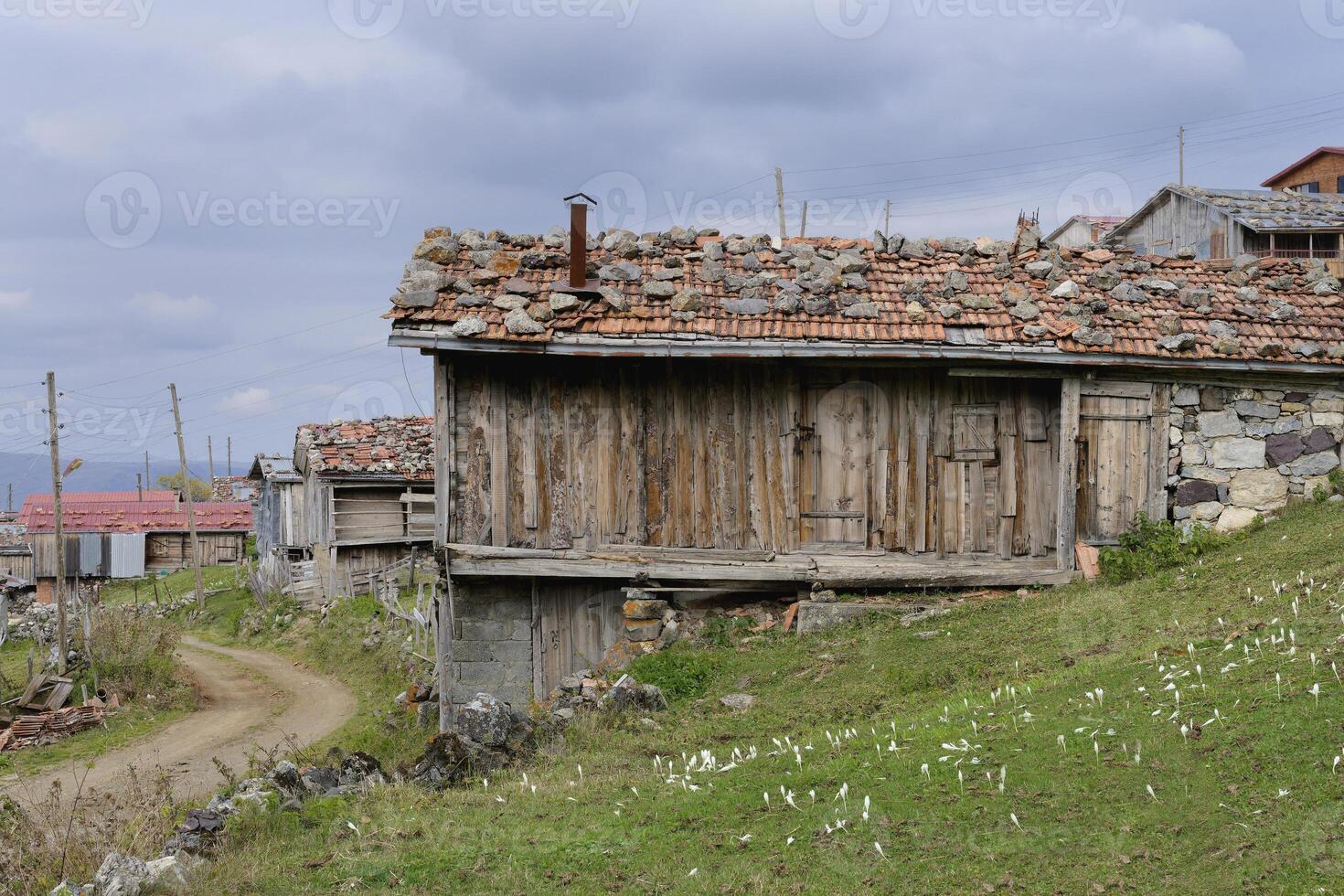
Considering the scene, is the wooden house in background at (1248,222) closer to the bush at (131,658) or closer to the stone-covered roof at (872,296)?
the stone-covered roof at (872,296)

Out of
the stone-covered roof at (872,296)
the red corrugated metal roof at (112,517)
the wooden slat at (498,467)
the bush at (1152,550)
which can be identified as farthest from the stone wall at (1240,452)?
the red corrugated metal roof at (112,517)

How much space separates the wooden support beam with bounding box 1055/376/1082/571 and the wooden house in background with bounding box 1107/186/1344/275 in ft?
54.7

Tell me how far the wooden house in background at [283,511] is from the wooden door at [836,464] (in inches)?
934

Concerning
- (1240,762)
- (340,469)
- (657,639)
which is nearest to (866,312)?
(657,639)

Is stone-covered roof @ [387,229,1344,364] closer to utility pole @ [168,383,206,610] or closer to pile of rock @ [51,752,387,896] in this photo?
pile of rock @ [51,752,387,896]

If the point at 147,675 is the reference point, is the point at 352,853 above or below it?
above

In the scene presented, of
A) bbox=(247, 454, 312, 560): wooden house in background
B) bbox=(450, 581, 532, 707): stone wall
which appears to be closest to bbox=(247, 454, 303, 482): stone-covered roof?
bbox=(247, 454, 312, 560): wooden house in background

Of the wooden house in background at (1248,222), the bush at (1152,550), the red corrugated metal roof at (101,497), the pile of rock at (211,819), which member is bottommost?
the red corrugated metal roof at (101,497)

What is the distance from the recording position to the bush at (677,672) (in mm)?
11570

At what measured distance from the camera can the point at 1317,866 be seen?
16.6ft

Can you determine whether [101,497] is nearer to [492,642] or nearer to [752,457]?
[492,642]

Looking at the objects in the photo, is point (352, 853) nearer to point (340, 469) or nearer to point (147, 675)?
point (147, 675)

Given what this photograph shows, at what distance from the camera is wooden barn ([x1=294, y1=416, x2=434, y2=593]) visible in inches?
1193

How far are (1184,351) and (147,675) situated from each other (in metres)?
19.3
